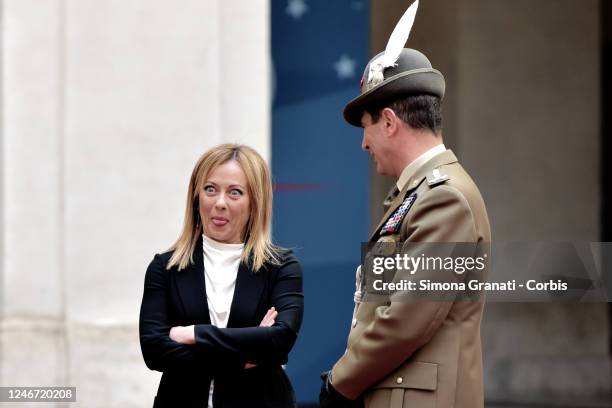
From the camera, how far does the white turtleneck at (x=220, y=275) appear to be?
4059 millimetres

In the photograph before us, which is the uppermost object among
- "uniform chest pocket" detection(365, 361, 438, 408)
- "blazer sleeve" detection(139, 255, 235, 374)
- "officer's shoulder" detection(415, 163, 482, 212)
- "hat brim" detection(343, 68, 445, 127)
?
"hat brim" detection(343, 68, 445, 127)

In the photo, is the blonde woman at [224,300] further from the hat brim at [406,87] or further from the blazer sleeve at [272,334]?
the hat brim at [406,87]

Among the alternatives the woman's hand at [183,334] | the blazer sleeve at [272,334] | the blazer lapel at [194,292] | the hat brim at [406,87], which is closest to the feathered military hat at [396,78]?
the hat brim at [406,87]

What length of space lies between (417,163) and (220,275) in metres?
0.93

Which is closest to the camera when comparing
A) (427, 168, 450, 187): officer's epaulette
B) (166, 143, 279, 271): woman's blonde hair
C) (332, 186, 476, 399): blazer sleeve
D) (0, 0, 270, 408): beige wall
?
(332, 186, 476, 399): blazer sleeve

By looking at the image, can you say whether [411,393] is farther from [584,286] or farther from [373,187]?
[373,187]

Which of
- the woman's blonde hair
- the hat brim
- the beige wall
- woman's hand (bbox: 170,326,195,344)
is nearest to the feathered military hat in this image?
the hat brim

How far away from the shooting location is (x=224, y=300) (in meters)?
4.08

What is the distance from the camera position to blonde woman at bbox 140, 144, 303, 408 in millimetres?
3936

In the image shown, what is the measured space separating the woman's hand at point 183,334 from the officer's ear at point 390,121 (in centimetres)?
102

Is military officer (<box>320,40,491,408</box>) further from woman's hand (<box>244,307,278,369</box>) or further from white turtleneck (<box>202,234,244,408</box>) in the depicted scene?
white turtleneck (<box>202,234,244,408</box>)

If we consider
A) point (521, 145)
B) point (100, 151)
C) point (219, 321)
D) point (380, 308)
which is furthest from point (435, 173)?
point (521, 145)

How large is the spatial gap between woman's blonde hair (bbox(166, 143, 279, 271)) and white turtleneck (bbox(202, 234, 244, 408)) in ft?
0.15

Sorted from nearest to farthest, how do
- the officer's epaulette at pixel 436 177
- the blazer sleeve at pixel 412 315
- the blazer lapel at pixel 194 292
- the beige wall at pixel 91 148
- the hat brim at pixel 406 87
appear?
the blazer sleeve at pixel 412 315, the officer's epaulette at pixel 436 177, the hat brim at pixel 406 87, the blazer lapel at pixel 194 292, the beige wall at pixel 91 148
